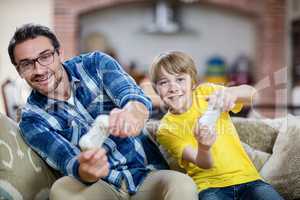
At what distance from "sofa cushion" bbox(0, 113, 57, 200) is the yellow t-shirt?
413 millimetres

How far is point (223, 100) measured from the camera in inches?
56.4

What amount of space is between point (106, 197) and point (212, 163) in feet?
1.08

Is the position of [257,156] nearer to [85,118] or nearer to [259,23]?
[85,118]

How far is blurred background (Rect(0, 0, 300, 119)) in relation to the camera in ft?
18.5

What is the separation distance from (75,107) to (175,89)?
0.32 m

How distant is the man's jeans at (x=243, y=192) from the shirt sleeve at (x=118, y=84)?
12.7 inches

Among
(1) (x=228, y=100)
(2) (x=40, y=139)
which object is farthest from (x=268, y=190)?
(2) (x=40, y=139)

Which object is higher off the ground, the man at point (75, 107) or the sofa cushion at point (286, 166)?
the man at point (75, 107)

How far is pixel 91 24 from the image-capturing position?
597cm

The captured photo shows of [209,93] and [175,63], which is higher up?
[175,63]

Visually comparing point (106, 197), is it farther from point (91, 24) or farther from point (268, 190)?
point (91, 24)

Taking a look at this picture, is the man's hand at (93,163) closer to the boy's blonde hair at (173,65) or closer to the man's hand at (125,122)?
the man's hand at (125,122)

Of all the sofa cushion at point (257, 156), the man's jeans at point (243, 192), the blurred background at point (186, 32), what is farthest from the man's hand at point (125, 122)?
the blurred background at point (186, 32)

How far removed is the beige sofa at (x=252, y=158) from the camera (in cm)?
141
